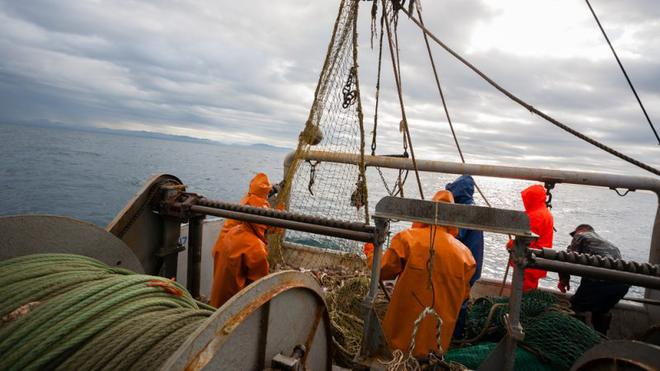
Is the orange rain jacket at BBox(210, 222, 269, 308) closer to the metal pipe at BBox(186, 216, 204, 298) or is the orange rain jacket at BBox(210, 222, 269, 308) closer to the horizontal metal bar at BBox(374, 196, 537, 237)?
the metal pipe at BBox(186, 216, 204, 298)

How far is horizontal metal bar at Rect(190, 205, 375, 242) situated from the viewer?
224 centimetres

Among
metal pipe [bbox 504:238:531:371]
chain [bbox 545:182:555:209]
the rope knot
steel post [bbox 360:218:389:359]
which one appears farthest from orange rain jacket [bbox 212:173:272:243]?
chain [bbox 545:182:555:209]

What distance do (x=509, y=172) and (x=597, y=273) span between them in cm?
339

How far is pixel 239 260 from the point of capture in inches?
153

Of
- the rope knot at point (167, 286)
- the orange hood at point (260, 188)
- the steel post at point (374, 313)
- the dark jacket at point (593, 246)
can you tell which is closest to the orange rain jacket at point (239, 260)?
the orange hood at point (260, 188)

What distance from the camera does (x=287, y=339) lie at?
5.28 ft

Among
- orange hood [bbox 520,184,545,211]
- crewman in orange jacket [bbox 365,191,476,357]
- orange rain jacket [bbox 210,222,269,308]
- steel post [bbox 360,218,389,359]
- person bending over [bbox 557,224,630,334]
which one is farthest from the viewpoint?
orange hood [bbox 520,184,545,211]

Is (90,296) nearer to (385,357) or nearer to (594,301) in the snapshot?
(385,357)

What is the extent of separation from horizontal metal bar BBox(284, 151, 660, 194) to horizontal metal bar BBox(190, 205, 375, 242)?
247 centimetres

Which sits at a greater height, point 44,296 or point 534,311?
point 44,296

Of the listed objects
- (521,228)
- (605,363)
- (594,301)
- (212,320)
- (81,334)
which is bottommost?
(594,301)

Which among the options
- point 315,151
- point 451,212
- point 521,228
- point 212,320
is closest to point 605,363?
point 521,228

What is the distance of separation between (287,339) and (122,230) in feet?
6.43

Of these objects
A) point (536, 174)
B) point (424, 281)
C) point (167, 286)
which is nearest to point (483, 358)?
point (424, 281)
